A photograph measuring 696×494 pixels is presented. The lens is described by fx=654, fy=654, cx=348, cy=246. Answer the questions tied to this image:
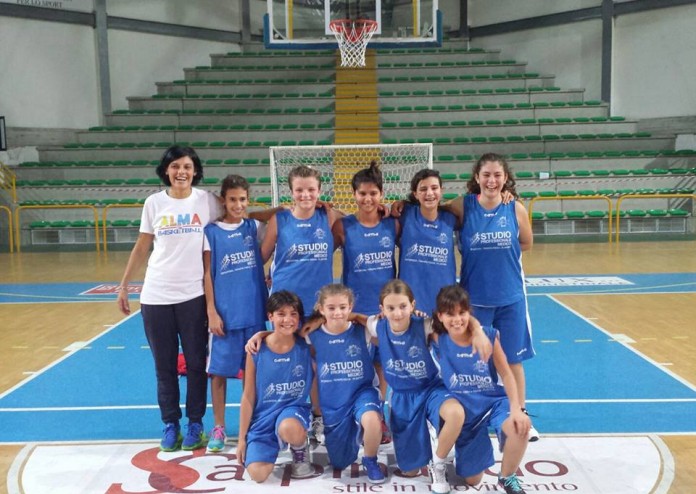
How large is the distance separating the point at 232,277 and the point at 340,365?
78cm

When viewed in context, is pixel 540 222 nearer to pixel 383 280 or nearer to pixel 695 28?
pixel 695 28

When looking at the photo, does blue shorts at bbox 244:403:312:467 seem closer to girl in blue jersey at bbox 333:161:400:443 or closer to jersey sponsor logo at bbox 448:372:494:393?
girl in blue jersey at bbox 333:161:400:443

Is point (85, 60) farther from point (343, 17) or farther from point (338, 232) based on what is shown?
point (338, 232)

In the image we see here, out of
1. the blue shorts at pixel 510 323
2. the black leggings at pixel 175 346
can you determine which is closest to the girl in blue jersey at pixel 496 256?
the blue shorts at pixel 510 323

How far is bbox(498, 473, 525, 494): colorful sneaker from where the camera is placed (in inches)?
119

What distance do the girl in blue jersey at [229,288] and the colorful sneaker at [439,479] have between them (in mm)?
1204

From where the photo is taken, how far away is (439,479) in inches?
121

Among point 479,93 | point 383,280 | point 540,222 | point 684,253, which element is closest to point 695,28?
point 479,93

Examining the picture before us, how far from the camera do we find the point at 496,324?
A: 12.2 ft

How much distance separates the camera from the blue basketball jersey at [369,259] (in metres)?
3.69

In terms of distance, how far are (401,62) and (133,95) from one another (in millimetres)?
8292

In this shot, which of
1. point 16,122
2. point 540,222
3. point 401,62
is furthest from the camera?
point 401,62

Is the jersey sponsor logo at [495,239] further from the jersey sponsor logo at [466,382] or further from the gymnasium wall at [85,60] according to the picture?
the gymnasium wall at [85,60]

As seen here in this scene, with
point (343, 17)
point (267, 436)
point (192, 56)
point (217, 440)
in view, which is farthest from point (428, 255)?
point (192, 56)
